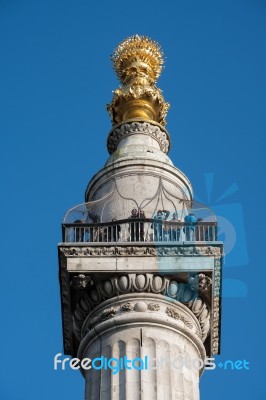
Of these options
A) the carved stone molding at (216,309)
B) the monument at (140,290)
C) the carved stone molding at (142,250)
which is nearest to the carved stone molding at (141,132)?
the monument at (140,290)

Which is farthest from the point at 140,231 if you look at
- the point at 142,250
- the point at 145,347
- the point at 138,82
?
the point at 138,82

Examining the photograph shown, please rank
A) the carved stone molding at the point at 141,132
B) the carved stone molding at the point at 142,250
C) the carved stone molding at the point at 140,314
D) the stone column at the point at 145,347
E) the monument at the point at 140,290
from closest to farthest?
the stone column at the point at 145,347, the monument at the point at 140,290, the carved stone molding at the point at 140,314, the carved stone molding at the point at 142,250, the carved stone molding at the point at 141,132

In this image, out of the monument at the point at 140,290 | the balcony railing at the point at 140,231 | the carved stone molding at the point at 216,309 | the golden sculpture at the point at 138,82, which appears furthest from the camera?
the golden sculpture at the point at 138,82

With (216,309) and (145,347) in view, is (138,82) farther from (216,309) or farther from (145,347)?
(145,347)

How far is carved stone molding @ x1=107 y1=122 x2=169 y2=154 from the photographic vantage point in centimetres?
3216

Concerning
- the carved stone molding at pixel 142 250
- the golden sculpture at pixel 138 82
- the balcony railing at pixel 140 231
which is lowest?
the carved stone molding at pixel 142 250

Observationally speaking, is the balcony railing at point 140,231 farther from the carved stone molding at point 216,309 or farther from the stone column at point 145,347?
the stone column at point 145,347

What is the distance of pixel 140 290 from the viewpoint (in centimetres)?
2467

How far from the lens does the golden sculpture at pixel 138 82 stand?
33.7 m

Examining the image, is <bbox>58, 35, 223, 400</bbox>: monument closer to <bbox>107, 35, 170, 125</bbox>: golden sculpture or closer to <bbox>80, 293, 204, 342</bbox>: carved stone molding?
<bbox>80, 293, 204, 342</bbox>: carved stone molding

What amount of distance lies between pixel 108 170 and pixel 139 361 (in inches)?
297

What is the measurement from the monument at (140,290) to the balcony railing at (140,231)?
0.02 metres

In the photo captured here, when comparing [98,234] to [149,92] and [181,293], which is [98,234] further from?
[149,92]

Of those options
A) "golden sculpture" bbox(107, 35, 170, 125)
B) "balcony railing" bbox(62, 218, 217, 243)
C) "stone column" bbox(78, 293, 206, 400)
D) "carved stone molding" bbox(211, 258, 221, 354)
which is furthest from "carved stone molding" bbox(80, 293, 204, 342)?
"golden sculpture" bbox(107, 35, 170, 125)
